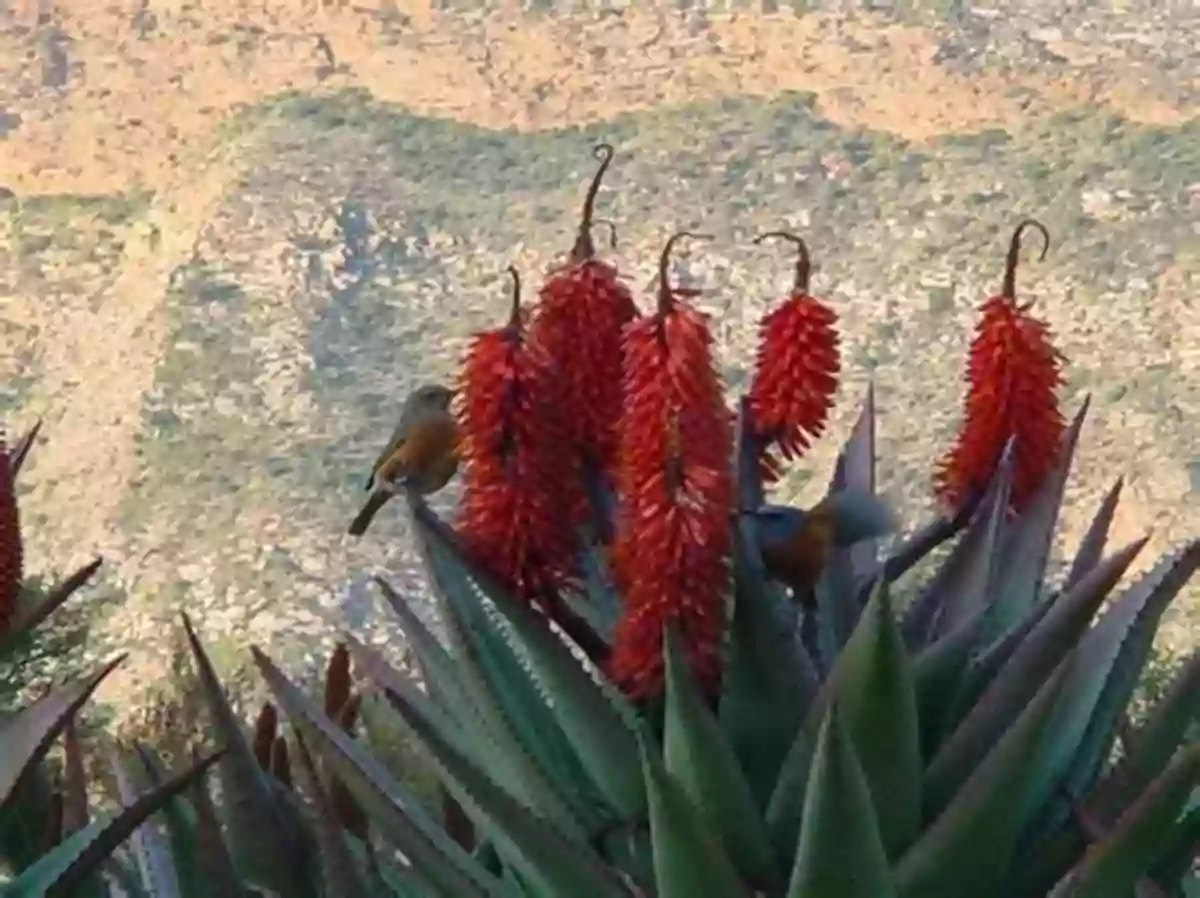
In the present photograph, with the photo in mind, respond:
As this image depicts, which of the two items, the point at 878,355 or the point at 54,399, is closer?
the point at 878,355

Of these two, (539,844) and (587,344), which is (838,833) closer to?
(539,844)

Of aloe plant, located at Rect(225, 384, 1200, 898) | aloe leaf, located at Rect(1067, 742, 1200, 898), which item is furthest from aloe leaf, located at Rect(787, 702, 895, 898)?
aloe leaf, located at Rect(1067, 742, 1200, 898)

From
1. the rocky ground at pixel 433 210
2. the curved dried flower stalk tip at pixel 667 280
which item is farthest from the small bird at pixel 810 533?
the rocky ground at pixel 433 210

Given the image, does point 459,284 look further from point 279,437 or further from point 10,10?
point 10,10

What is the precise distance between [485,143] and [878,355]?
12.7 ft

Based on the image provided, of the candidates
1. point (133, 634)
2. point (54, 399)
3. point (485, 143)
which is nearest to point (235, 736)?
point (133, 634)

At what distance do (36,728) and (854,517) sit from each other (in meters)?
0.36

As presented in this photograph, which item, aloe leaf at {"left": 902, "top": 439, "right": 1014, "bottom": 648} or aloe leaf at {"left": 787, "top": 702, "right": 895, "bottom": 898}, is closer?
aloe leaf at {"left": 787, "top": 702, "right": 895, "bottom": 898}

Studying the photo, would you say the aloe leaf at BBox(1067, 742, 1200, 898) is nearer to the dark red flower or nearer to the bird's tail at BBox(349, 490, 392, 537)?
the dark red flower

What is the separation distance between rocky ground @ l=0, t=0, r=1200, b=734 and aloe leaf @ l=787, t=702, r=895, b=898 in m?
5.94

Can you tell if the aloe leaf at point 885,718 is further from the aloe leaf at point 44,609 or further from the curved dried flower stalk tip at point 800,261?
the aloe leaf at point 44,609

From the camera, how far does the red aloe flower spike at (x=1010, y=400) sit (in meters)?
0.85

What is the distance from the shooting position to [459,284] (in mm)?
9773

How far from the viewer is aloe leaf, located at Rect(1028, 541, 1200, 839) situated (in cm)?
82
